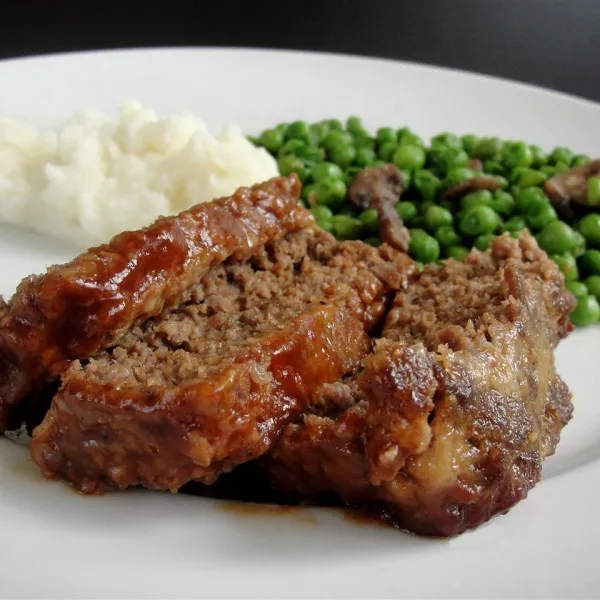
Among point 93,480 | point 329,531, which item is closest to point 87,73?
point 93,480

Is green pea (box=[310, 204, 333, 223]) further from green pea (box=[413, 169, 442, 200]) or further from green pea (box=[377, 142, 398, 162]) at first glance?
green pea (box=[377, 142, 398, 162])

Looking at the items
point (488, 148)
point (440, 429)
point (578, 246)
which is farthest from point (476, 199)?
point (440, 429)

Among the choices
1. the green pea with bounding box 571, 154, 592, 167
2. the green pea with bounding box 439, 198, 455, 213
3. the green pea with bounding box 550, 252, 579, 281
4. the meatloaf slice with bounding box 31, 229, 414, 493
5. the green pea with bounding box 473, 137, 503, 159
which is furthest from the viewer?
the green pea with bounding box 473, 137, 503, 159

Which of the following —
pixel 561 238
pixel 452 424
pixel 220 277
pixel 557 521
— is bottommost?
pixel 557 521

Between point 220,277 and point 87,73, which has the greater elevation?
point 87,73

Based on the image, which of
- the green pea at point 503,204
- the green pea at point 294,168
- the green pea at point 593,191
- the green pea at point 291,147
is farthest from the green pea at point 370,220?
the green pea at point 593,191

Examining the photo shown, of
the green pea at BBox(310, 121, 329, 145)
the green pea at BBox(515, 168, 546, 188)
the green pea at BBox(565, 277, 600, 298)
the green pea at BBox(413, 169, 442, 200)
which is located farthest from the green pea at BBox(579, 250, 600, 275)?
the green pea at BBox(310, 121, 329, 145)

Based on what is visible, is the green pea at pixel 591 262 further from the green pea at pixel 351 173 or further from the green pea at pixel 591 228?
the green pea at pixel 351 173

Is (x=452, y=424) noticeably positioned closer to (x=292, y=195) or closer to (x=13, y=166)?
(x=292, y=195)
